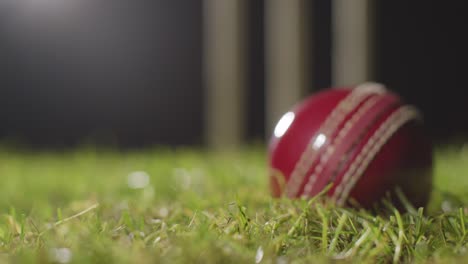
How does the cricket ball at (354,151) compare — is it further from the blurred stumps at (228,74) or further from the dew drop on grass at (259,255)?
the blurred stumps at (228,74)

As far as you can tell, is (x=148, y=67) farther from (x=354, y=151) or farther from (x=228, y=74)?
(x=354, y=151)

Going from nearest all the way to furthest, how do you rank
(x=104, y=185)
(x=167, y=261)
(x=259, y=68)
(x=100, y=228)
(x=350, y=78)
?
1. (x=167, y=261)
2. (x=100, y=228)
3. (x=104, y=185)
4. (x=350, y=78)
5. (x=259, y=68)

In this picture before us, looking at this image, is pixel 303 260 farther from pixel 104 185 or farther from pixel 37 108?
pixel 37 108

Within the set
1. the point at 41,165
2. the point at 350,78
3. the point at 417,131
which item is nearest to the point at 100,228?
the point at 417,131

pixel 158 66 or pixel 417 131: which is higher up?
pixel 417 131

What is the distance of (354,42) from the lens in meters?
3.84

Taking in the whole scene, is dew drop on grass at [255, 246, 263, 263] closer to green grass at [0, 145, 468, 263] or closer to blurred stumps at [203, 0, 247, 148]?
green grass at [0, 145, 468, 263]

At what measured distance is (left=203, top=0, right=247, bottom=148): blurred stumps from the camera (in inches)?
158

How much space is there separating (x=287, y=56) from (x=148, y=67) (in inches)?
42.6

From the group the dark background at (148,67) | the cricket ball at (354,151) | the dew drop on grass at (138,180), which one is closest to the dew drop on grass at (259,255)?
the cricket ball at (354,151)

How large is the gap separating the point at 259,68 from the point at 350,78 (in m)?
0.67

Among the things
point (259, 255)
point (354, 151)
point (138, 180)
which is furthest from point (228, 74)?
point (259, 255)

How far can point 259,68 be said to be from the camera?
4.06 meters

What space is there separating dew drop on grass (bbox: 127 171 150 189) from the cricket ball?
0.67 m
